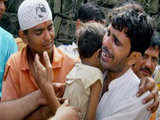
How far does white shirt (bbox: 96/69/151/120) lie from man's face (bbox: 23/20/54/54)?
67 cm

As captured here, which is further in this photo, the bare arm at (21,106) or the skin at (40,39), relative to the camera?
the skin at (40,39)

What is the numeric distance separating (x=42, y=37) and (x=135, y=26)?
0.82 metres

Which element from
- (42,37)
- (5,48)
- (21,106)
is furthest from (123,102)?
(5,48)

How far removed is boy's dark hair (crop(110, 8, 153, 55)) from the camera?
66.3 inches

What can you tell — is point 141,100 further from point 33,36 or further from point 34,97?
point 33,36

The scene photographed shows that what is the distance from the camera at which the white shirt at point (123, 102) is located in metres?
1.69

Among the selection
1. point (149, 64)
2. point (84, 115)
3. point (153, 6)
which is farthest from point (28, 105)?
point (153, 6)

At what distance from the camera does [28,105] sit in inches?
75.7

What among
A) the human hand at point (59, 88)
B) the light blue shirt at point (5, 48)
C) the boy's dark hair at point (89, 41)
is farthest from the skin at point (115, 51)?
the light blue shirt at point (5, 48)

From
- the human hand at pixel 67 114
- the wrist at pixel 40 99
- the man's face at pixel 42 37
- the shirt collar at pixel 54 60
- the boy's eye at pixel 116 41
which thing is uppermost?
the boy's eye at pixel 116 41

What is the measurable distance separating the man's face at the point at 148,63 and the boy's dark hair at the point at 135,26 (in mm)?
607

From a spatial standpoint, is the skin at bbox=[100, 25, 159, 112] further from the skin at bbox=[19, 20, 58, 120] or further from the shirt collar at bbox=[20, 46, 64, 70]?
the skin at bbox=[19, 20, 58, 120]

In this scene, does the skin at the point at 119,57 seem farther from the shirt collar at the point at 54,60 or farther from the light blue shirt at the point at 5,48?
the light blue shirt at the point at 5,48

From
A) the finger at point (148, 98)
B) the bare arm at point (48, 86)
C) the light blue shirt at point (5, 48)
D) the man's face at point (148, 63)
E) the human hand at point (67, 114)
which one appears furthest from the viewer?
the light blue shirt at point (5, 48)
